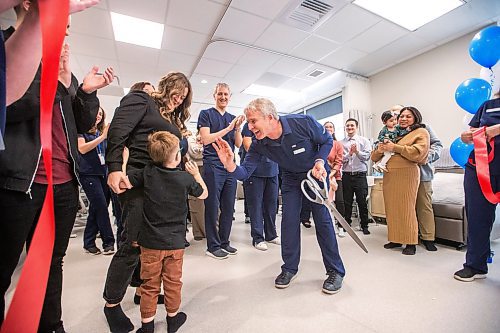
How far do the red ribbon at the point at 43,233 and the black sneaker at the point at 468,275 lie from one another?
84.1 inches

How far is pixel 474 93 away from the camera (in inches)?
88.0

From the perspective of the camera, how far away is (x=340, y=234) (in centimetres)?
291

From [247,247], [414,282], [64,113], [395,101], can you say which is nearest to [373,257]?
[414,282]

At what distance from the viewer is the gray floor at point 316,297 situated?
1.23 metres

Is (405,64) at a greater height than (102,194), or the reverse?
(405,64)

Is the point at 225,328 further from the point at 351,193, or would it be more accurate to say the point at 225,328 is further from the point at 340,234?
the point at 351,193

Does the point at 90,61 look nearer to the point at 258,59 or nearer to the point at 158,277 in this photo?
the point at 258,59

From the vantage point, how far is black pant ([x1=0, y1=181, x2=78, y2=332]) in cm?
79

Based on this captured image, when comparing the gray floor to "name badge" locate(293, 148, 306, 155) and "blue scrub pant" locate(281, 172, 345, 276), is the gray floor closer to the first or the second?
"blue scrub pant" locate(281, 172, 345, 276)

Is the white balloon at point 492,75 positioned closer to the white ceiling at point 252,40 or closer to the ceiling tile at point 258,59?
the white ceiling at point 252,40

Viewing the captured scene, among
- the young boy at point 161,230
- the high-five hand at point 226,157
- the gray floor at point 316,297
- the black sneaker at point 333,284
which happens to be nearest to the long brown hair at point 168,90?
the young boy at point 161,230

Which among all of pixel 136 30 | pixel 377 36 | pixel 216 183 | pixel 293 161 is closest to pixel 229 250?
pixel 216 183

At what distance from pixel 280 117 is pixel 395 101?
4505mm

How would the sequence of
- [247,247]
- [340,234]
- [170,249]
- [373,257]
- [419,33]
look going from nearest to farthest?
1. [170,249]
2. [373,257]
3. [247,247]
4. [340,234]
5. [419,33]
